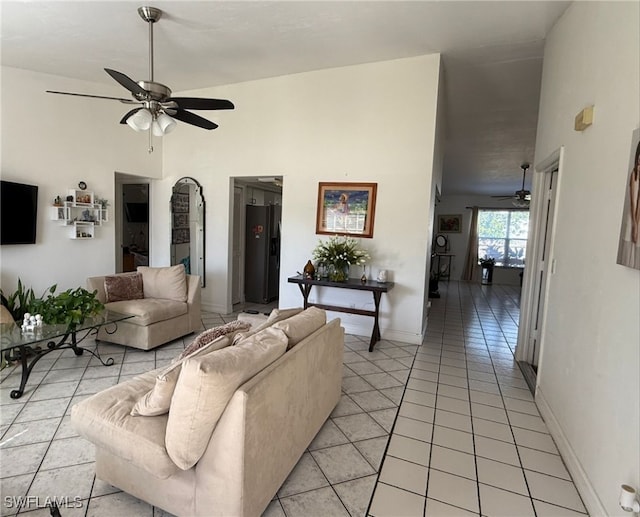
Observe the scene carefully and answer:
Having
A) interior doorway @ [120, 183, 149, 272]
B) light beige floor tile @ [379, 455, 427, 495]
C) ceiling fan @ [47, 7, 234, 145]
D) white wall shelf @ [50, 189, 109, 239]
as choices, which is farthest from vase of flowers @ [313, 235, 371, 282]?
interior doorway @ [120, 183, 149, 272]

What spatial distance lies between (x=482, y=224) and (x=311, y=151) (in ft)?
27.0

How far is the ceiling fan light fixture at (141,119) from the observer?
2790mm

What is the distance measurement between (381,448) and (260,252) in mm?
4115

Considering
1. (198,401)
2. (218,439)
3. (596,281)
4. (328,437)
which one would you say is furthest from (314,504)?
(596,281)

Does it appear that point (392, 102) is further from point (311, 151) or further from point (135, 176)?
point (135, 176)

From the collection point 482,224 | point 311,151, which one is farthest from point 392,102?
point 482,224

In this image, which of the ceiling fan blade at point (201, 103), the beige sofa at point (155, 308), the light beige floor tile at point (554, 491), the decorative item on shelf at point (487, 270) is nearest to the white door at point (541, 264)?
the light beige floor tile at point (554, 491)

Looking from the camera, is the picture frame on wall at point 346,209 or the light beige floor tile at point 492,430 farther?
the picture frame on wall at point 346,209

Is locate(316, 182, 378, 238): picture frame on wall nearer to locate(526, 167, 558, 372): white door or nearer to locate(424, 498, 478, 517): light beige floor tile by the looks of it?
locate(526, 167, 558, 372): white door

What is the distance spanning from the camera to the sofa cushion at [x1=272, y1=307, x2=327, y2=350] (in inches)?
76.1

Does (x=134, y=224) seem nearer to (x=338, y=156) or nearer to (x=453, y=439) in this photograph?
(x=338, y=156)

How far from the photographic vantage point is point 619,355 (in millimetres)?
1604

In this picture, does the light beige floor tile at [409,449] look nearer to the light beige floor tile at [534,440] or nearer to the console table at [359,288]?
the light beige floor tile at [534,440]

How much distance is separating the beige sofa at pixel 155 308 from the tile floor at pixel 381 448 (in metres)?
0.18
